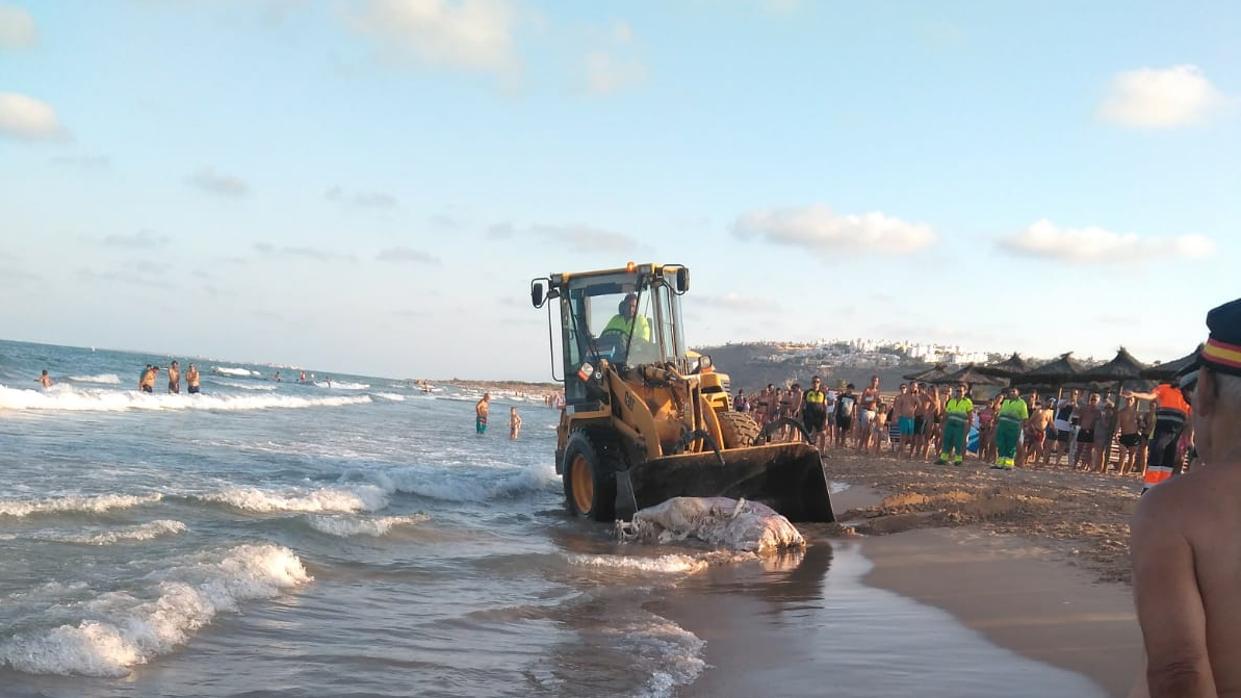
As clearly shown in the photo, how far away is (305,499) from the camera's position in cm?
1162

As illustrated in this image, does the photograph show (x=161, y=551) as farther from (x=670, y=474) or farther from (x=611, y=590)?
(x=670, y=474)

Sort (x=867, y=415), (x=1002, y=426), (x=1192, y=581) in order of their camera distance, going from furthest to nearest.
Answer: (x=867, y=415)
(x=1002, y=426)
(x=1192, y=581)

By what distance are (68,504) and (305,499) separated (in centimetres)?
286

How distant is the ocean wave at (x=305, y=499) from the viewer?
10.7 m

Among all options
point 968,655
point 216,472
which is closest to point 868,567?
point 968,655

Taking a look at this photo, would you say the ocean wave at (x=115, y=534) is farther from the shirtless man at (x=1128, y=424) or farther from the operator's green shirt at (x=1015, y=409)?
the shirtless man at (x=1128, y=424)

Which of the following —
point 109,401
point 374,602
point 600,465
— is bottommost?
point 374,602

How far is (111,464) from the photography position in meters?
13.8

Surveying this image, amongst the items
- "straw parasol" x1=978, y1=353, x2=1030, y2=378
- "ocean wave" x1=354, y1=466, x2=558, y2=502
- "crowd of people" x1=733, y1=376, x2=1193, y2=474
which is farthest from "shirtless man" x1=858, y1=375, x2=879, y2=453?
"ocean wave" x1=354, y1=466, x2=558, y2=502

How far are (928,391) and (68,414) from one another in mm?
21048

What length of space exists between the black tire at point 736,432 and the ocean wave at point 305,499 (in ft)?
15.0

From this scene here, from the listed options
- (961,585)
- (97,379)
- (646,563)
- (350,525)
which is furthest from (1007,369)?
(97,379)

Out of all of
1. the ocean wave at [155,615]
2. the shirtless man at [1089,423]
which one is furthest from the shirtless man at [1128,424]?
the ocean wave at [155,615]

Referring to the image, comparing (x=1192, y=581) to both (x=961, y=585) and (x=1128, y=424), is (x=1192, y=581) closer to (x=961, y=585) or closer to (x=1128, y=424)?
(x=961, y=585)
